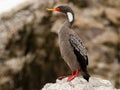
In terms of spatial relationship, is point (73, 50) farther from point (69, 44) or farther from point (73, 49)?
point (69, 44)

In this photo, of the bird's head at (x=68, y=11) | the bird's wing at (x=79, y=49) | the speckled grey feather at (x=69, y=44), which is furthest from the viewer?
the bird's head at (x=68, y=11)

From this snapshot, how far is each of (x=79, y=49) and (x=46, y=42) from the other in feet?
34.4

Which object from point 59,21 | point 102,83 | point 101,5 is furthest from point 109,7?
point 102,83

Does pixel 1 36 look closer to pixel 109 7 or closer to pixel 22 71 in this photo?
pixel 22 71

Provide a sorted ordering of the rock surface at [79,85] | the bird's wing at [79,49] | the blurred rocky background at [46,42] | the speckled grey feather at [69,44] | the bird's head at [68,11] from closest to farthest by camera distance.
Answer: the rock surface at [79,85] → the bird's wing at [79,49] → the speckled grey feather at [69,44] → the bird's head at [68,11] → the blurred rocky background at [46,42]

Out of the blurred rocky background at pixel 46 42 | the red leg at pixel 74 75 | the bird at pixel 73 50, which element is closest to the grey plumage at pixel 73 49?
the bird at pixel 73 50

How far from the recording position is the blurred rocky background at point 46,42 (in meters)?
24.8

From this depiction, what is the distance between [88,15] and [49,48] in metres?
2.44

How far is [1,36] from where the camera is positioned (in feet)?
82.7

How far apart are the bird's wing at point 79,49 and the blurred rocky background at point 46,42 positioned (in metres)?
9.39

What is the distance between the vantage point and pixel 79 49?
15.1 m

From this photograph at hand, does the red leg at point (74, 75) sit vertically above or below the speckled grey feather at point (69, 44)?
below

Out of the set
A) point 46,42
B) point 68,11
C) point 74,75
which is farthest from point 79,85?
point 46,42

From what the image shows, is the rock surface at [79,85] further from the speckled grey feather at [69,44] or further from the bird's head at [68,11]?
the bird's head at [68,11]
